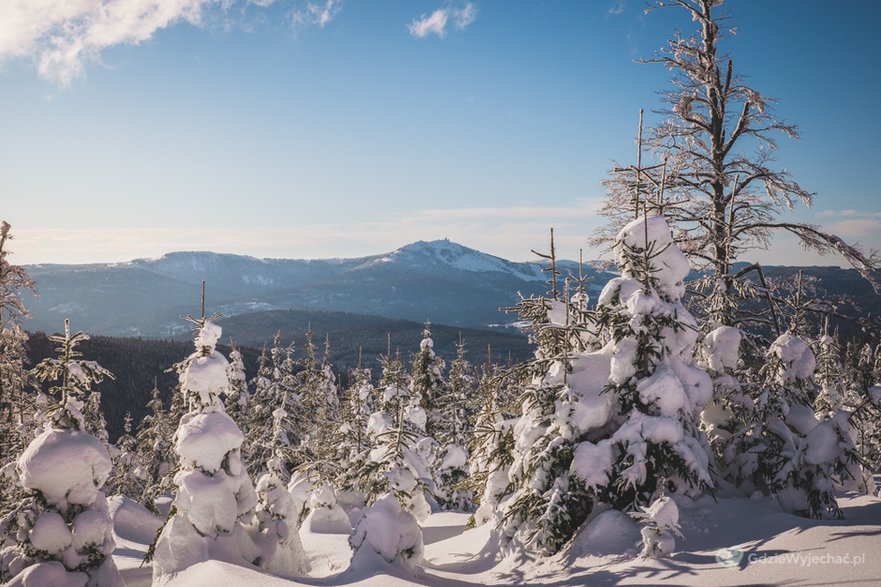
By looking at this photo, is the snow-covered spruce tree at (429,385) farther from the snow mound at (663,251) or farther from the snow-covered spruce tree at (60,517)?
the snow-covered spruce tree at (60,517)

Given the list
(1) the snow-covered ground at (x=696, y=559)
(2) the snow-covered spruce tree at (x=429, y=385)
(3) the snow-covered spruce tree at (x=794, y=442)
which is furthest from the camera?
(2) the snow-covered spruce tree at (x=429, y=385)

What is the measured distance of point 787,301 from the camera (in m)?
10.9

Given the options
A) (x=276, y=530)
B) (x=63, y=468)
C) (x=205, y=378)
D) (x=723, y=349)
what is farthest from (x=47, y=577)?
(x=723, y=349)

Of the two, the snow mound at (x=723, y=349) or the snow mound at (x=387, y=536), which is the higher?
the snow mound at (x=723, y=349)

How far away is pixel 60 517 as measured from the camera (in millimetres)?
8922

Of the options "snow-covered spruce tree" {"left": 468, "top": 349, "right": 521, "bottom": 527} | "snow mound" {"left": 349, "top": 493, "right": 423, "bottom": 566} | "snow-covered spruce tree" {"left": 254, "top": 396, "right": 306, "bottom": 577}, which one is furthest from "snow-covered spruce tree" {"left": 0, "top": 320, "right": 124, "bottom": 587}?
"snow-covered spruce tree" {"left": 468, "top": 349, "right": 521, "bottom": 527}

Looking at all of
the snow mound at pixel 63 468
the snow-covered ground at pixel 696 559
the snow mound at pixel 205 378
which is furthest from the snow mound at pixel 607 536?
the snow mound at pixel 63 468

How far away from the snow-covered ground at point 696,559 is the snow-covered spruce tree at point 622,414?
1.50ft

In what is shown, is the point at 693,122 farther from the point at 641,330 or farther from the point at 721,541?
the point at 721,541

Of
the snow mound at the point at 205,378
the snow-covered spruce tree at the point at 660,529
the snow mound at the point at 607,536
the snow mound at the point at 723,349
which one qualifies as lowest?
the snow mound at the point at 607,536

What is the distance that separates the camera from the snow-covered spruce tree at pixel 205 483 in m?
10.2

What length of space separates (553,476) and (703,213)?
7.18 metres

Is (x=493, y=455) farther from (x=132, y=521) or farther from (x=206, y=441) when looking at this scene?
(x=132, y=521)

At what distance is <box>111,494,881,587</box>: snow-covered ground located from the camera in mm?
6746
